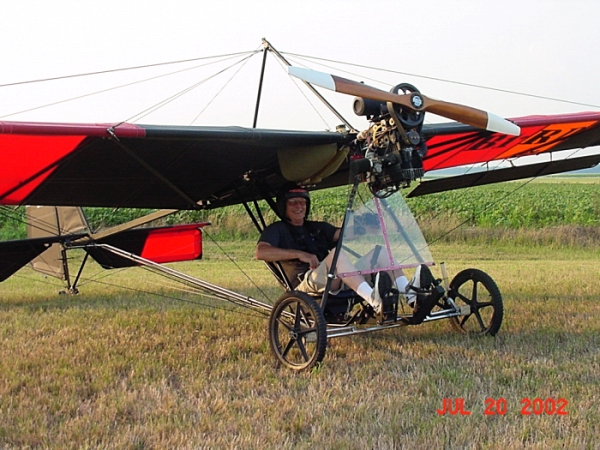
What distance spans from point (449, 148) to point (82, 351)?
4.68m

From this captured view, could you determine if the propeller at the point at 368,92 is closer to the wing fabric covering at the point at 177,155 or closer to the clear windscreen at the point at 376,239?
the wing fabric covering at the point at 177,155

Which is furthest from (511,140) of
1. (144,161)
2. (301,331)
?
(144,161)

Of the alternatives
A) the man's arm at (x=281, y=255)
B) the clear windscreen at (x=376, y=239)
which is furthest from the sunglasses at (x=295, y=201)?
the clear windscreen at (x=376, y=239)

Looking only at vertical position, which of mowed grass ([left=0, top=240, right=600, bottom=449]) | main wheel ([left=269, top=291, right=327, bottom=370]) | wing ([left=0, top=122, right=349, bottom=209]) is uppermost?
wing ([left=0, top=122, right=349, bottom=209])

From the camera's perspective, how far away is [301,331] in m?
4.99

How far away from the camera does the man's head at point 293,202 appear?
6.17 m

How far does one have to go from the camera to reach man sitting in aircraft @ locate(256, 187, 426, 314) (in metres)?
5.15

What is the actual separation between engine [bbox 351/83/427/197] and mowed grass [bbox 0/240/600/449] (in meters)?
1.53

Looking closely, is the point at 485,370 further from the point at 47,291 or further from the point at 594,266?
the point at 594,266

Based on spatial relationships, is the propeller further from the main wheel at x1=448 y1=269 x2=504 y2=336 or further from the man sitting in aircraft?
the main wheel at x1=448 y1=269 x2=504 y2=336

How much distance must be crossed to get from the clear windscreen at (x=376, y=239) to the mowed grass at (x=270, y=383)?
0.78 metres

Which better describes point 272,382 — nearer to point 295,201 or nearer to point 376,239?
point 376,239

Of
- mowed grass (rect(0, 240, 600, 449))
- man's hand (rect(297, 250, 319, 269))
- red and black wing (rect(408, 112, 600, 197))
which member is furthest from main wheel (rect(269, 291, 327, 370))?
red and black wing (rect(408, 112, 600, 197))

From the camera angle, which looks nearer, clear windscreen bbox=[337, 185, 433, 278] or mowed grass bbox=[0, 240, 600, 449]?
mowed grass bbox=[0, 240, 600, 449]
